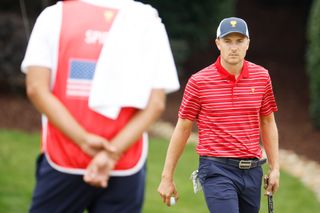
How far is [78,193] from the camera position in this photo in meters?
2.67

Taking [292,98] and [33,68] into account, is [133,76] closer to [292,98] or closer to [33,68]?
[33,68]

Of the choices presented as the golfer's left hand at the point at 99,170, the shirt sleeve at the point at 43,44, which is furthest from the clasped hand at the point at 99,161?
the shirt sleeve at the point at 43,44

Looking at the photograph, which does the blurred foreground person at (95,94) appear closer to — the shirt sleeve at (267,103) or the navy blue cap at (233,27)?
the navy blue cap at (233,27)

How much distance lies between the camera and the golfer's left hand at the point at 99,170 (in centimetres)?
249

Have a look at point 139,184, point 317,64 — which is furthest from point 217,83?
point 317,64

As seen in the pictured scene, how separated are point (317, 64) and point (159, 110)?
8953 mm

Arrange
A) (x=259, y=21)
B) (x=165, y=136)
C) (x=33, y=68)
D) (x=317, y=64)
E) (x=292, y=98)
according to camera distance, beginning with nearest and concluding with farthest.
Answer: (x=33, y=68)
(x=317, y=64)
(x=165, y=136)
(x=292, y=98)
(x=259, y=21)

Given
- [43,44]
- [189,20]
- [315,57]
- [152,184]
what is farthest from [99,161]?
[189,20]

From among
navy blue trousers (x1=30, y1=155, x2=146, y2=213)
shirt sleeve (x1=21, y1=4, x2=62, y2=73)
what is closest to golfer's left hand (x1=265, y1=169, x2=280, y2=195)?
navy blue trousers (x1=30, y1=155, x2=146, y2=213)

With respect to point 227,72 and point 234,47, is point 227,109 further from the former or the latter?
point 234,47

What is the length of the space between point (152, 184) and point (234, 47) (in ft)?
16.7

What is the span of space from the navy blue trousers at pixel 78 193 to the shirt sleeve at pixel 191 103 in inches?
60.6

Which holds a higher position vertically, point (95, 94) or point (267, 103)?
point (95, 94)

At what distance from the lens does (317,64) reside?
1123 cm
